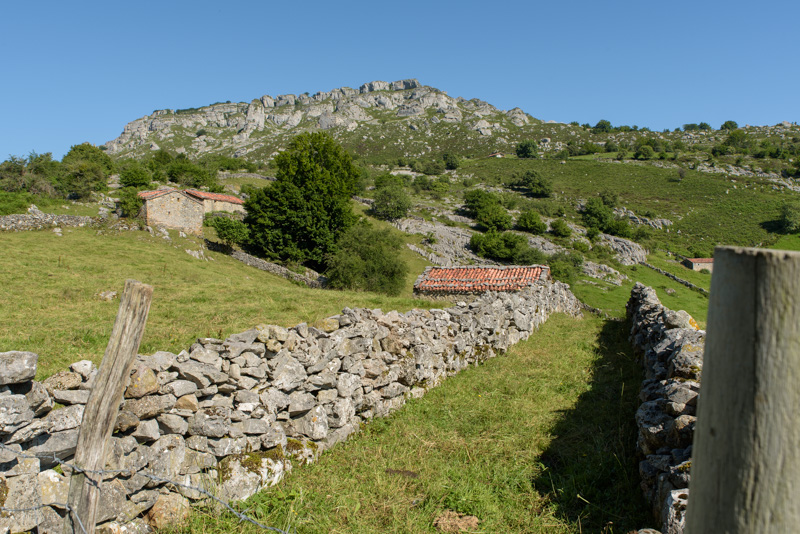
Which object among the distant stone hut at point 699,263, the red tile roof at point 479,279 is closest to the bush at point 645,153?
the distant stone hut at point 699,263

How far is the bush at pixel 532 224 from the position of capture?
65.2 meters

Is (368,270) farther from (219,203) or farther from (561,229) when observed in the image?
(561,229)

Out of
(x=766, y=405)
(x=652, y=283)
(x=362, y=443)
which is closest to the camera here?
(x=766, y=405)

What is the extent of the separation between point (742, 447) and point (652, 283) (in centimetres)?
5288

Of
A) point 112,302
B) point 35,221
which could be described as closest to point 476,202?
point 35,221

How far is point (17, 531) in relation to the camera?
3.95 meters

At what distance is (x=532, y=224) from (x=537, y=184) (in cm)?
2570

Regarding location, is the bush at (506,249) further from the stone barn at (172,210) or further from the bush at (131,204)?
the bush at (131,204)

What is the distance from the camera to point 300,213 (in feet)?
118

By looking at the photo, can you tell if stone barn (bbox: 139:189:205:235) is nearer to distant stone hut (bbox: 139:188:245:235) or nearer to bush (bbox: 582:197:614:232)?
distant stone hut (bbox: 139:188:245:235)

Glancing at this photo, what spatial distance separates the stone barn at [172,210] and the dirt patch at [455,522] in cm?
3358

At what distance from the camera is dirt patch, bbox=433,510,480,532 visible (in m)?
4.69

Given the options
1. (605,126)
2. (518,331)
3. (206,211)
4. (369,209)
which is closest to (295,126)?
(605,126)

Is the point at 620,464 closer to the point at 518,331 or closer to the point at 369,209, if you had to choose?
the point at 518,331
